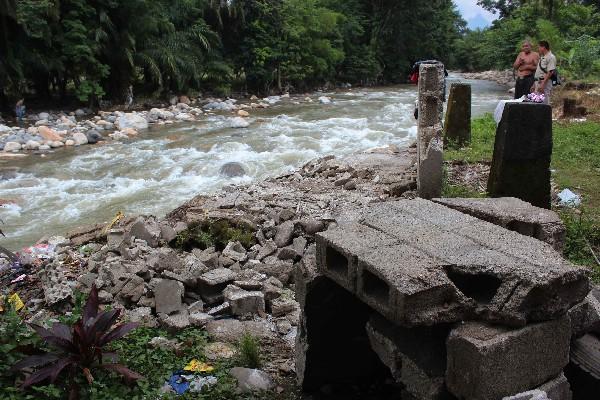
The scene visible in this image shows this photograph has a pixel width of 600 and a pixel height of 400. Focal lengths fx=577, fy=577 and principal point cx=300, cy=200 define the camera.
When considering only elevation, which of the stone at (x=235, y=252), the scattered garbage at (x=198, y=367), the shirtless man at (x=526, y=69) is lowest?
the scattered garbage at (x=198, y=367)

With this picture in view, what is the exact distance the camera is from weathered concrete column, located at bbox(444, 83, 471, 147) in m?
10.8

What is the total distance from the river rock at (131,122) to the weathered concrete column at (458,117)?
10.5 m

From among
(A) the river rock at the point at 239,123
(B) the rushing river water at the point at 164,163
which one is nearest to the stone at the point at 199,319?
(B) the rushing river water at the point at 164,163

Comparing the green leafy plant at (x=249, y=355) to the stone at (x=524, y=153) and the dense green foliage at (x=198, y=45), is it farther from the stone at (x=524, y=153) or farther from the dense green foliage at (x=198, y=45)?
the dense green foliage at (x=198, y=45)

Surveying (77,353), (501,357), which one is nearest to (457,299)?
(501,357)

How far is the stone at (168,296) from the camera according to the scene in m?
4.73

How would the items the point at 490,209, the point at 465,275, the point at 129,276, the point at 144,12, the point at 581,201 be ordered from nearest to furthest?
the point at 465,275
the point at 490,209
the point at 129,276
the point at 581,201
the point at 144,12

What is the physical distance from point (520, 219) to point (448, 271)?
1.35m

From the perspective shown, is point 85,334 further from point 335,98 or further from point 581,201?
point 335,98

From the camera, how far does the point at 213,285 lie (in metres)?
4.99

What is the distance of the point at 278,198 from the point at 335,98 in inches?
780

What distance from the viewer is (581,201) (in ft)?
22.6

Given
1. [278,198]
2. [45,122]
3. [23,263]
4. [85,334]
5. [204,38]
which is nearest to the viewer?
[85,334]

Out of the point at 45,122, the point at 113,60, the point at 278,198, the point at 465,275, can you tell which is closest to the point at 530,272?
the point at 465,275
